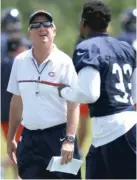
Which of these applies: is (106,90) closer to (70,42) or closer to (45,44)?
(45,44)

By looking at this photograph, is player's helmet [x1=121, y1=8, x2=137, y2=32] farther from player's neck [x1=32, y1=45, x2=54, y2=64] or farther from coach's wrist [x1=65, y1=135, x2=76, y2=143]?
coach's wrist [x1=65, y1=135, x2=76, y2=143]

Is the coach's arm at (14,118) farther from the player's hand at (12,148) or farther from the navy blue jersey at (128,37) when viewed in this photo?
the navy blue jersey at (128,37)

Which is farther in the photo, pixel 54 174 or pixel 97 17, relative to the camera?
pixel 54 174

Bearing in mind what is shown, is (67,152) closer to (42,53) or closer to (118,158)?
(118,158)

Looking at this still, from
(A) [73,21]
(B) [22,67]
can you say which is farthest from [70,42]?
(B) [22,67]

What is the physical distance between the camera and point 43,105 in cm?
702

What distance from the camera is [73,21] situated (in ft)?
81.4

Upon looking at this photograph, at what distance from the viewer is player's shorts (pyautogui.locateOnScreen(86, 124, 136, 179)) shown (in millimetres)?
6459

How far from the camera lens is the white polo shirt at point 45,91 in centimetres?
699

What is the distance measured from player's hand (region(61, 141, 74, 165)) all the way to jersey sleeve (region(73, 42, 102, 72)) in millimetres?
774

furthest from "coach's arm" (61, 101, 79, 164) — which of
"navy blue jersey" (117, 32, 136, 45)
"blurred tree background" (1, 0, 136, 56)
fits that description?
"blurred tree background" (1, 0, 136, 56)

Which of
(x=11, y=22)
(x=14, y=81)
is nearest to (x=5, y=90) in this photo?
(x=11, y=22)

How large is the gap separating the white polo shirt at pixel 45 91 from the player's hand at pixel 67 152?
26 centimetres

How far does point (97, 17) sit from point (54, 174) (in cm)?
139
